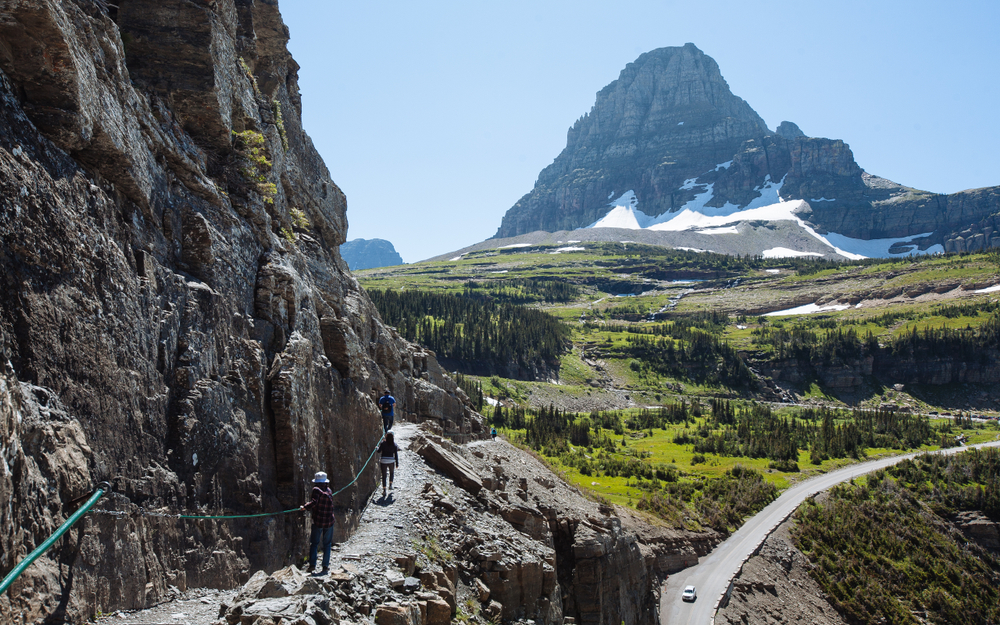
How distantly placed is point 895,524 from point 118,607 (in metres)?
65.3

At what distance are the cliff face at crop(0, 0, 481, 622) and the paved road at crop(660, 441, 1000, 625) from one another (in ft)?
87.0

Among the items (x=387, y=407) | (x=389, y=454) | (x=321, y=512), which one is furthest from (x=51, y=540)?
(x=387, y=407)

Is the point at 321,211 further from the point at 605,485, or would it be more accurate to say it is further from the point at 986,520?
the point at 986,520

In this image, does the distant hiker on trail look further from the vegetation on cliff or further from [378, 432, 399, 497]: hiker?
the vegetation on cliff

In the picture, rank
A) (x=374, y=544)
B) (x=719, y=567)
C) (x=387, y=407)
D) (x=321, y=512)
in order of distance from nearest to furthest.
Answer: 1. (x=321, y=512)
2. (x=374, y=544)
3. (x=387, y=407)
4. (x=719, y=567)

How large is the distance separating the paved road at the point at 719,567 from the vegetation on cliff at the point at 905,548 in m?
2.13

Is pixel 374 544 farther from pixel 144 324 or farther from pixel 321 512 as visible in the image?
pixel 144 324

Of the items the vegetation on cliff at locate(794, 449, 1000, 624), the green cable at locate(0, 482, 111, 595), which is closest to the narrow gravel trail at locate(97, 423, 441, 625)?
the green cable at locate(0, 482, 111, 595)

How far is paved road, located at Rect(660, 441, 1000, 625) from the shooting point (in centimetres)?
3819

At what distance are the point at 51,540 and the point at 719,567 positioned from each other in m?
44.3

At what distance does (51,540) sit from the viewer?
7.37 metres

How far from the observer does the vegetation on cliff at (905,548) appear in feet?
160

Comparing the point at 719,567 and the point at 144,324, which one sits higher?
the point at 144,324

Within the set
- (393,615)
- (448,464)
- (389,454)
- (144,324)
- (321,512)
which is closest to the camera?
(144,324)
